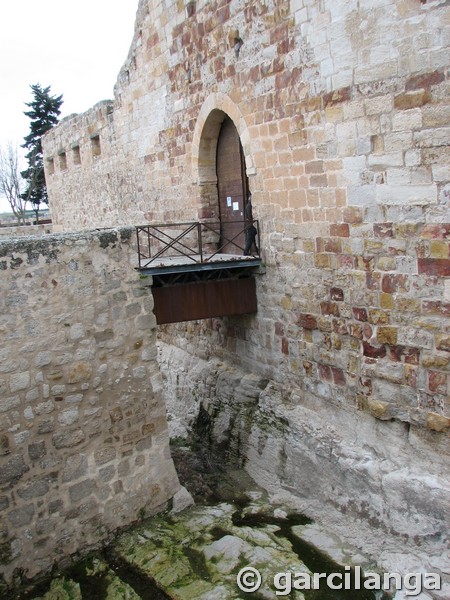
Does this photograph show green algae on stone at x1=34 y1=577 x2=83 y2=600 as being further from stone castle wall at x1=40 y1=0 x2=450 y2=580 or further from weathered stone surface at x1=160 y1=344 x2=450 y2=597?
stone castle wall at x1=40 y1=0 x2=450 y2=580

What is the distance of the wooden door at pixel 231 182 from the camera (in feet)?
26.7

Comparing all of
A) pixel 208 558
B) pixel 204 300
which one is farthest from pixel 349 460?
pixel 204 300

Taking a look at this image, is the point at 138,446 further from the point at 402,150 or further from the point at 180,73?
the point at 180,73

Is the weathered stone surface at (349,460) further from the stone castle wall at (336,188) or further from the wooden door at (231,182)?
the wooden door at (231,182)

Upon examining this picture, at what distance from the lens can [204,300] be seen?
7332mm

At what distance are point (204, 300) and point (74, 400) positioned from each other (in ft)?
7.55

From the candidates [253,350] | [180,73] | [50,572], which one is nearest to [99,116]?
[180,73]

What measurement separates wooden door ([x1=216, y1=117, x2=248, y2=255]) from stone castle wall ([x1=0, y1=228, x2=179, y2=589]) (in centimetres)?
262

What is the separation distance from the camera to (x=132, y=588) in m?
5.14

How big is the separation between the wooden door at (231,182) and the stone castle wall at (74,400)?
2616 millimetres

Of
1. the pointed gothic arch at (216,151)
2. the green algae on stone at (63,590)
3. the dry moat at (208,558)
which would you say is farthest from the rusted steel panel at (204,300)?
the green algae on stone at (63,590)

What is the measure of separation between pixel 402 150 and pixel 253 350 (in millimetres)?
3425

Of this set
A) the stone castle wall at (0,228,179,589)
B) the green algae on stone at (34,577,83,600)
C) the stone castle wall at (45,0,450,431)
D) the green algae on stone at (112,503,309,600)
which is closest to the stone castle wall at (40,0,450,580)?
the stone castle wall at (45,0,450,431)

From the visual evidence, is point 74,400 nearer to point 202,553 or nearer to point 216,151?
point 202,553
